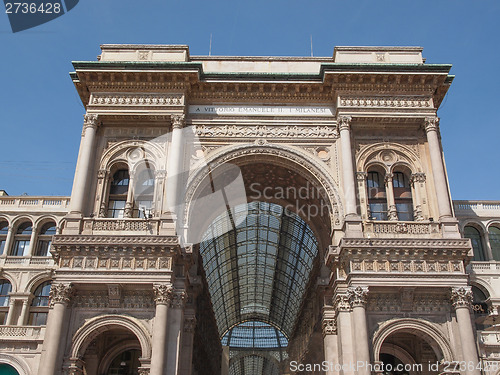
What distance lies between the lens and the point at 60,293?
24750 mm

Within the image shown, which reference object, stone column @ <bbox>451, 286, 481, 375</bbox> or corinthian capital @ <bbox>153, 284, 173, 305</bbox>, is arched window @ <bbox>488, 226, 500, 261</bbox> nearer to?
stone column @ <bbox>451, 286, 481, 375</bbox>

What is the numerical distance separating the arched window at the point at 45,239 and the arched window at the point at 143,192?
32.6ft

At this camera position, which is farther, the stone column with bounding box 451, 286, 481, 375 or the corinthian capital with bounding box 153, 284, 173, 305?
the corinthian capital with bounding box 153, 284, 173, 305

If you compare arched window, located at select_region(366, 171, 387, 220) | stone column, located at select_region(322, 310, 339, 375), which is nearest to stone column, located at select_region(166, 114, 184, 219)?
stone column, located at select_region(322, 310, 339, 375)

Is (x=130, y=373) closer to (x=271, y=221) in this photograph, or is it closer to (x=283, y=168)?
(x=283, y=168)

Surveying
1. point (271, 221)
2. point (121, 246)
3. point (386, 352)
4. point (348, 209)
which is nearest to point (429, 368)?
point (386, 352)

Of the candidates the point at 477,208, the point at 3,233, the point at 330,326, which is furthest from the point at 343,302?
the point at 3,233

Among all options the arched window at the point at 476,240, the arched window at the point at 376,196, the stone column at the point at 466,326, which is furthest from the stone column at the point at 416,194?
the arched window at the point at 476,240

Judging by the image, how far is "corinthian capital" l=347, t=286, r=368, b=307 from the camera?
24500mm

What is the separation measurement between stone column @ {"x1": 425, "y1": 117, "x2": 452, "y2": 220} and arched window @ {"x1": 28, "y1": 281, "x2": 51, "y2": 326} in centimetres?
2377

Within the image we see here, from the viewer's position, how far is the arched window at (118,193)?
1133 inches

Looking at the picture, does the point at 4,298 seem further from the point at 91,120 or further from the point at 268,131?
the point at 268,131

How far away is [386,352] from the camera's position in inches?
1163

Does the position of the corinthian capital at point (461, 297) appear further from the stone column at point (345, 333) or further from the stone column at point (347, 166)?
the stone column at point (347, 166)
